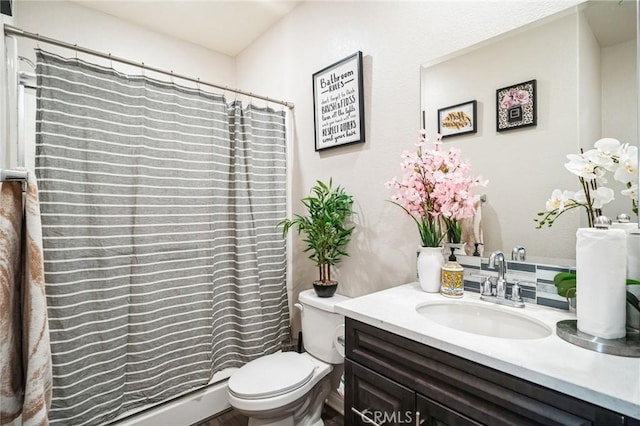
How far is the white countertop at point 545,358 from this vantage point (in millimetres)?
602

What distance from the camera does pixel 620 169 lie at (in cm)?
88

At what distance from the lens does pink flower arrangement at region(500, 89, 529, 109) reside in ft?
3.81

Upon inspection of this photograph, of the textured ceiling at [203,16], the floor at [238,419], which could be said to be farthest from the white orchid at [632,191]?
the textured ceiling at [203,16]

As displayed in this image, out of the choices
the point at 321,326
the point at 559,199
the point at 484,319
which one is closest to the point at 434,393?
the point at 484,319

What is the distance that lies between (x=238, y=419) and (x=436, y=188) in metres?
1.78

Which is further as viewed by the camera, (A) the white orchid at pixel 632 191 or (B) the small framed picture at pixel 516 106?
(B) the small framed picture at pixel 516 106

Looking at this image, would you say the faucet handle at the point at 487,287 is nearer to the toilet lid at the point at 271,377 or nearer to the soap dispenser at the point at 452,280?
the soap dispenser at the point at 452,280

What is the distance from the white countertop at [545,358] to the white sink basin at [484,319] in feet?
0.10

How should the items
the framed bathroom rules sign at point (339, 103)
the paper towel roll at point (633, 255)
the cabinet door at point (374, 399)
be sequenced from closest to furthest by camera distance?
the paper towel roll at point (633, 255)
the cabinet door at point (374, 399)
the framed bathroom rules sign at point (339, 103)

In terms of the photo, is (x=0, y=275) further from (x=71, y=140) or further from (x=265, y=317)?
(x=265, y=317)

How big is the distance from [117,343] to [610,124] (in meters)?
2.29

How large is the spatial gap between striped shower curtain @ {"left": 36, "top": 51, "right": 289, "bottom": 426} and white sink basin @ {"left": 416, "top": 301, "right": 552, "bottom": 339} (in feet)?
3.99

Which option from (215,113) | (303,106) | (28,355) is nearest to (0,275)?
(28,355)

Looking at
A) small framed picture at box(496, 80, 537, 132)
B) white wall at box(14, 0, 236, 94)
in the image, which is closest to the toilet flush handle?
small framed picture at box(496, 80, 537, 132)
